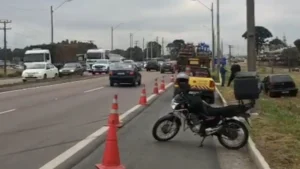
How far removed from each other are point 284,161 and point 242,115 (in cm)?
207

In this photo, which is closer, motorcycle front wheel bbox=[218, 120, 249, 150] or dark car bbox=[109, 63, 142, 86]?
motorcycle front wheel bbox=[218, 120, 249, 150]

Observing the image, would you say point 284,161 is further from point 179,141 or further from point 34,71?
point 34,71

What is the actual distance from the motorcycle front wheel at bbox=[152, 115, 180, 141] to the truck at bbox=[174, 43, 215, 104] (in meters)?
3.50

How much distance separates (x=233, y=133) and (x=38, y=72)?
3337cm

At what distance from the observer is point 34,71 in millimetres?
41875

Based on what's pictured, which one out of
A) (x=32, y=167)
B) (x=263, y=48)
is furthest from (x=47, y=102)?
(x=263, y=48)

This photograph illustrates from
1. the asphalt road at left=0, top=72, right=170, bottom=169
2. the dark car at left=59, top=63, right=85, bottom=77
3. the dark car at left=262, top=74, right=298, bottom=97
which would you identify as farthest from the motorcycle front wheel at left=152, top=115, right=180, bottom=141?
the dark car at left=59, top=63, right=85, bottom=77

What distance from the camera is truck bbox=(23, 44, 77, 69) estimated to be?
49.6 meters

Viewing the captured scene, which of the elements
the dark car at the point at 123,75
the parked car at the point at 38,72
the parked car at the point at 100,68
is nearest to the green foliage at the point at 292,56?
the parked car at the point at 100,68

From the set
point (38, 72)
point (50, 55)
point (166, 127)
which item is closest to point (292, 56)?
point (50, 55)

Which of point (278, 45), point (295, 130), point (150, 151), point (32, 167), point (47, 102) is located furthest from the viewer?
point (278, 45)

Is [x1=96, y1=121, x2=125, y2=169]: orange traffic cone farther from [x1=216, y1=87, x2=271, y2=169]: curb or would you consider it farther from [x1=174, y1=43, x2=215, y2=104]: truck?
[x1=174, y1=43, x2=215, y2=104]: truck

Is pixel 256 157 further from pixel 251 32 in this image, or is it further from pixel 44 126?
pixel 251 32

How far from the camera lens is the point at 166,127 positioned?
37.0 ft
